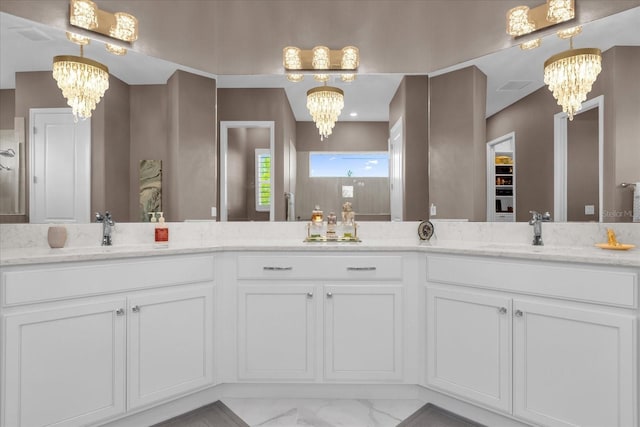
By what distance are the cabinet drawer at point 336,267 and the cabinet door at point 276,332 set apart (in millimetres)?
80

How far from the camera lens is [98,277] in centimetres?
167

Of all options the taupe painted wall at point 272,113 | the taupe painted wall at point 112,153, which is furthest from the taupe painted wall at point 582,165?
the taupe painted wall at point 112,153

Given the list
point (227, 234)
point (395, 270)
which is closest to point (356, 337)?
point (395, 270)

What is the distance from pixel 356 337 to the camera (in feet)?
6.63

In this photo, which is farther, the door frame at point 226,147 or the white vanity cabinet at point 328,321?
the door frame at point 226,147

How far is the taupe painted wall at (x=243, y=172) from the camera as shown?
2.57m

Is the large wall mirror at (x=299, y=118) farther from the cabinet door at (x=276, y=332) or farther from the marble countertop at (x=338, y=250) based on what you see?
the cabinet door at (x=276, y=332)

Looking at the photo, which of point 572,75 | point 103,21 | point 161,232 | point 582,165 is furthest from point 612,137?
point 103,21

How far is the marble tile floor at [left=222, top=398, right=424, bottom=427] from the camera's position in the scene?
186 centimetres

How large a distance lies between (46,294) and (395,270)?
1.69 metres

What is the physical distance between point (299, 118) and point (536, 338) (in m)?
1.95

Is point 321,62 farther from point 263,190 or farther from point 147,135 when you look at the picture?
point 147,135

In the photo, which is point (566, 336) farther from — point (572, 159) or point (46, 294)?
point (46, 294)

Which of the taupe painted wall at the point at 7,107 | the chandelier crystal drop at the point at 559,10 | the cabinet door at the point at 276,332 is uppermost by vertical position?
the chandelier crystal drop at the point at 559,10
